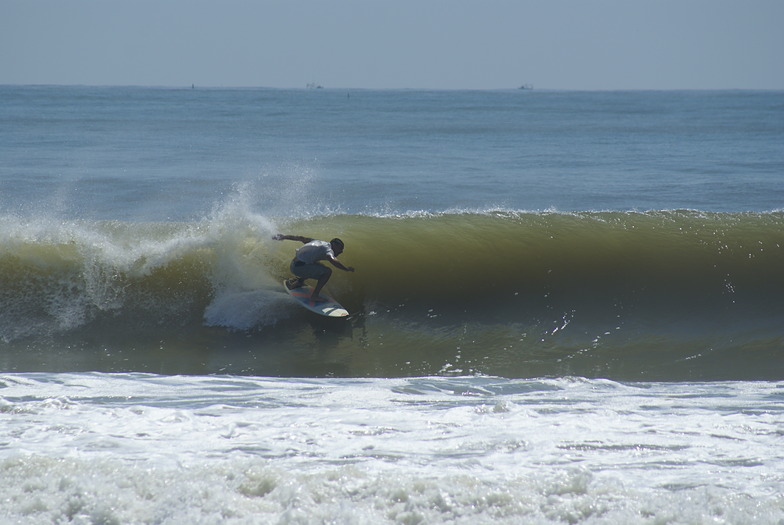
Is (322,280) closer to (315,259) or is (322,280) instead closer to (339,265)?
(315,259)

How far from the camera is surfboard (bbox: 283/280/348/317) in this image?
33.8 feet

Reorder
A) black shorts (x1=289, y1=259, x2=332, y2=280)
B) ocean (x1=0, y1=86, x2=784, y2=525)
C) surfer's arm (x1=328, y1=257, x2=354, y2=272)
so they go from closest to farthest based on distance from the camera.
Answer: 1. ocean (x1=0, y1=86, x2=784, y2=525)
2. surfer's arm (x1=328, y1=257, x2=354, y2=272)
3. black shorts (x1=289, y1=259, x2=332, y2=280)

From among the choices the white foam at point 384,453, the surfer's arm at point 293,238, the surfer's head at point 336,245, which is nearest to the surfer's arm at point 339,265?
the surfer's head at point 336,245

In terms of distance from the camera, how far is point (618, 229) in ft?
44.6

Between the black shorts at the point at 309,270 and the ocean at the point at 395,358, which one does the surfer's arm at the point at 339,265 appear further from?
the ocean at the point at 395,358

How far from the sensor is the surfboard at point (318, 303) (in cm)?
1029

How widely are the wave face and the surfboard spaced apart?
201 millimetres

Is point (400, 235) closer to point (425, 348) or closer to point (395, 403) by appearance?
point (425, 348)

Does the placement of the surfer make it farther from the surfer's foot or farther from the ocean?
the ocean

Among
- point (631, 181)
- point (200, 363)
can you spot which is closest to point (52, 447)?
point (200, 363)

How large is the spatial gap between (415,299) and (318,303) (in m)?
1.68

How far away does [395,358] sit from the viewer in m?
9.65

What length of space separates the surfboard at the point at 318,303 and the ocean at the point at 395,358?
0.21m

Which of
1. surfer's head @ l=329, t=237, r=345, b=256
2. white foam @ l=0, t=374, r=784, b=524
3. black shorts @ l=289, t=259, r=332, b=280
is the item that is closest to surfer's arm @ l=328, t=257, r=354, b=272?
surfer's head @ l=329, t=237, r=345, b=256
